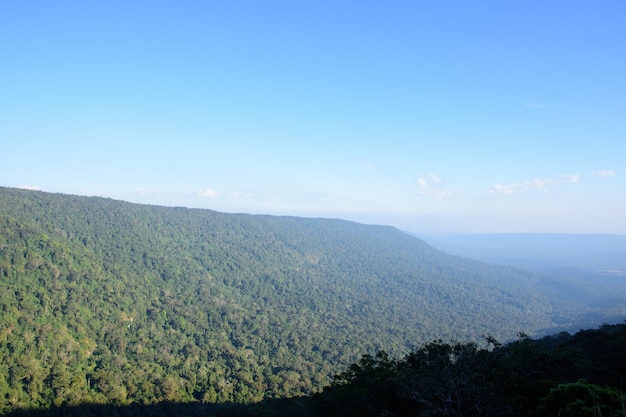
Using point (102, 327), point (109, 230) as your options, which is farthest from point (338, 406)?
point (109, 230)

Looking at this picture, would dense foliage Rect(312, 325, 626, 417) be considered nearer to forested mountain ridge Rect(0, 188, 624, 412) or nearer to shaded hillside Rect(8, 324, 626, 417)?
shaded hillside Rect(8, 324, 626, 417)

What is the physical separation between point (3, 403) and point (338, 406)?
40600 mm

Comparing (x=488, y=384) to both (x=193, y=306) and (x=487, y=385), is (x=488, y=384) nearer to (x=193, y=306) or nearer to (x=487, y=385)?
(x=487, y=385)

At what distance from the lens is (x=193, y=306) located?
84.6 meters

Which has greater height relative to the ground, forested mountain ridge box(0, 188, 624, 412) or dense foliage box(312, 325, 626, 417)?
dense foliage box(312, 325, 626, 417)

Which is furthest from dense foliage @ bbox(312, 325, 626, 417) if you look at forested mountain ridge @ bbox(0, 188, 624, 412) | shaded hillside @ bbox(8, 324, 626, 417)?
forested mountain ridge @ bbox(0, 188, 624, 412)

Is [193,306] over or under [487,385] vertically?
under

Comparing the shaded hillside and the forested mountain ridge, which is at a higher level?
the shaded hillside

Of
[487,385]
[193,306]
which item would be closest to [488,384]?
[487,385]

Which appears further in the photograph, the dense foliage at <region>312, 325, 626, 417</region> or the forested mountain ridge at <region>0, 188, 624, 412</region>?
the forested mountain ridge at <region>0, 188, 624, 412</region>

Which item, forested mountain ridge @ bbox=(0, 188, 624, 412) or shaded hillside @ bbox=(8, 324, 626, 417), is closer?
shaded hillside @ bbox=(8, 324, 626, 417)

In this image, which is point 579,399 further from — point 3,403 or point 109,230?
point 109,230

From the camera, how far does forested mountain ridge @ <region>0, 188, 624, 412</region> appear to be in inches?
1977

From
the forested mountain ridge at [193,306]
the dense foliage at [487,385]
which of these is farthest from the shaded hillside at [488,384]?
the forested mountain ridge at [193,306]
